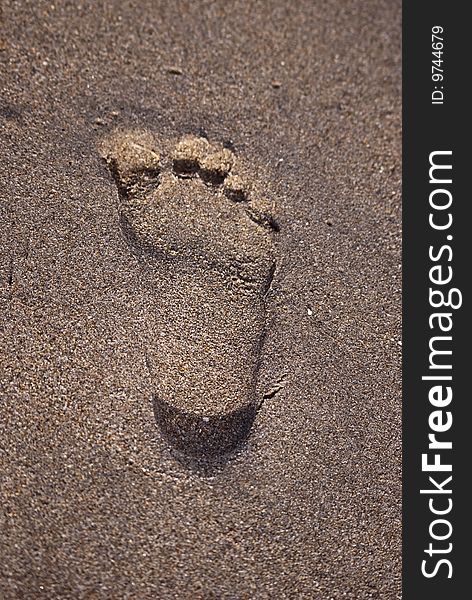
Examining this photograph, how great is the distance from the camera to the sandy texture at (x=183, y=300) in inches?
51.8

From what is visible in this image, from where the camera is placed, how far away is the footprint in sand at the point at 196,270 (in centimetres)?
130

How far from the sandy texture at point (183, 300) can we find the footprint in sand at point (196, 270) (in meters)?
0.03

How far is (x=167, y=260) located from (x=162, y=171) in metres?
0.20

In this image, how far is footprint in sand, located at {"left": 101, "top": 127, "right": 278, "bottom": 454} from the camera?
130 cm

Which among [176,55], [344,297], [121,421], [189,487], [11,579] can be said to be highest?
[176,55]

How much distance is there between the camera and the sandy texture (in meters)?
1.32

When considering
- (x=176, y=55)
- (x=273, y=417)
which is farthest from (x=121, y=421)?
(x=176, y=55)

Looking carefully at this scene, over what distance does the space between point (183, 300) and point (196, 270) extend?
0.07m

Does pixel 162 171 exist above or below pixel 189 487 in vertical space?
above

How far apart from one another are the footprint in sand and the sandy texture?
0.11 ft

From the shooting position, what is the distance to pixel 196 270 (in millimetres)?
1299

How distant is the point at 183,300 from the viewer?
1.31 meters

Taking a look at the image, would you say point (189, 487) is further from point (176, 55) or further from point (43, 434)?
point (176, 55)

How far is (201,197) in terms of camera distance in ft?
4.27
